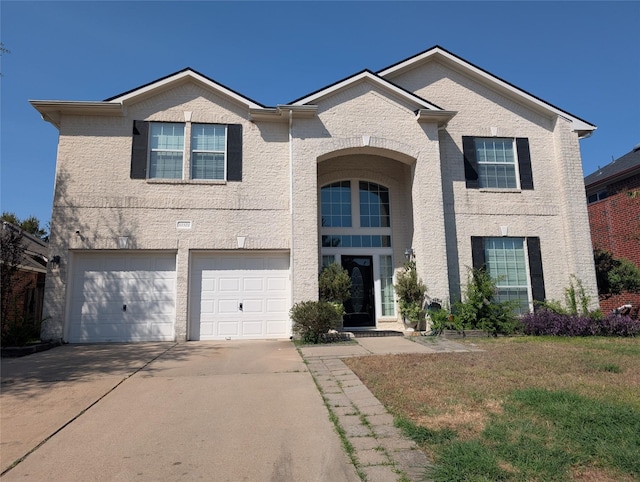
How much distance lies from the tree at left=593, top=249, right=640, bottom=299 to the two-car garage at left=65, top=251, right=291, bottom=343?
10.6 m

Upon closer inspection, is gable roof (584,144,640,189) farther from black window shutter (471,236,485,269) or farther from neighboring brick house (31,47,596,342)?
black window shutter (471,236,485,269)

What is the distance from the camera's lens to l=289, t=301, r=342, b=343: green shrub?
380 inches

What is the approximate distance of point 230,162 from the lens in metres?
11.7

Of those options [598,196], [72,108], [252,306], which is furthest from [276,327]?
[598,196]

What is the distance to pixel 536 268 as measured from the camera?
12.2 m

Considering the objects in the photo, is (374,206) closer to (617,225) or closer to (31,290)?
(617,225)

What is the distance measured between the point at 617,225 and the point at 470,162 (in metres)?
9.28

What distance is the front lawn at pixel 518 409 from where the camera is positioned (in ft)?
10.3

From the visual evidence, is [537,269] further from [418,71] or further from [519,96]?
[418,71]

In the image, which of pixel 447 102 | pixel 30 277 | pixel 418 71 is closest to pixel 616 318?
pixel 447 102

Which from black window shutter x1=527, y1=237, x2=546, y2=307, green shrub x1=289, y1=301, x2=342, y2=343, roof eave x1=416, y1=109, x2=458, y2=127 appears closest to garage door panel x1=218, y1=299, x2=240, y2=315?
green shrub x1=289, y1=301, x2=342, y2=343

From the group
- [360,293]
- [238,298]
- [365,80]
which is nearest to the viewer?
[238,298]

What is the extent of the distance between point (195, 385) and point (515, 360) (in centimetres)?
530

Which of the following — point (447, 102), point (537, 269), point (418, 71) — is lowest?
point (537, 269)
